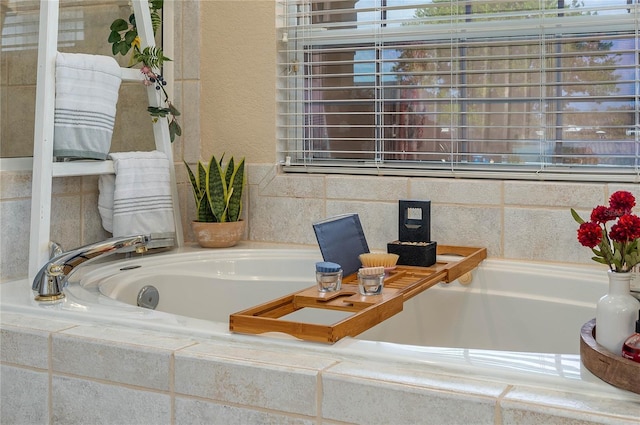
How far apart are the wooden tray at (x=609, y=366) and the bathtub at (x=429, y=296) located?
34.9 inches

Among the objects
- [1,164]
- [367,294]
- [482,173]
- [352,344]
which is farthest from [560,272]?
[1,164]

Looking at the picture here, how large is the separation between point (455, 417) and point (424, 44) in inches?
69.5

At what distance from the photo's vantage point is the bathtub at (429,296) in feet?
7.56

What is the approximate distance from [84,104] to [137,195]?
38cm

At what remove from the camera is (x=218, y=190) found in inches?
111

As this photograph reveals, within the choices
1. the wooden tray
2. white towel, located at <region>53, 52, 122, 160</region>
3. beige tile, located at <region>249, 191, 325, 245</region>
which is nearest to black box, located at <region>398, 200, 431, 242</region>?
beige tile, located at <region>249, 191, 325, 245</region>

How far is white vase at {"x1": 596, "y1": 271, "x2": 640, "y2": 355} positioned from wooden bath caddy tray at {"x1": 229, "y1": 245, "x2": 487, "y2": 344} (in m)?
0.49

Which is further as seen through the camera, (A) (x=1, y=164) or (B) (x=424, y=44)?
(B) (x=424, y=44)

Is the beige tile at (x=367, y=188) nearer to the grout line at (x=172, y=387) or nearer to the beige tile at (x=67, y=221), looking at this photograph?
the beige tile at (x=67, y=221)

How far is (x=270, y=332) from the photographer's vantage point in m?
1.62

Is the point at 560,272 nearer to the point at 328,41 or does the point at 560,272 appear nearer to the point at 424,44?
the point at 424,44

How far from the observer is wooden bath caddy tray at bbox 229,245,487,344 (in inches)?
62.2

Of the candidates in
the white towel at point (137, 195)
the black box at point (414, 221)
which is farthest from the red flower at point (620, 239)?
the white towel at point (137, 195)

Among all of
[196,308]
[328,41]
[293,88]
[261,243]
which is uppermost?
[328,41]
